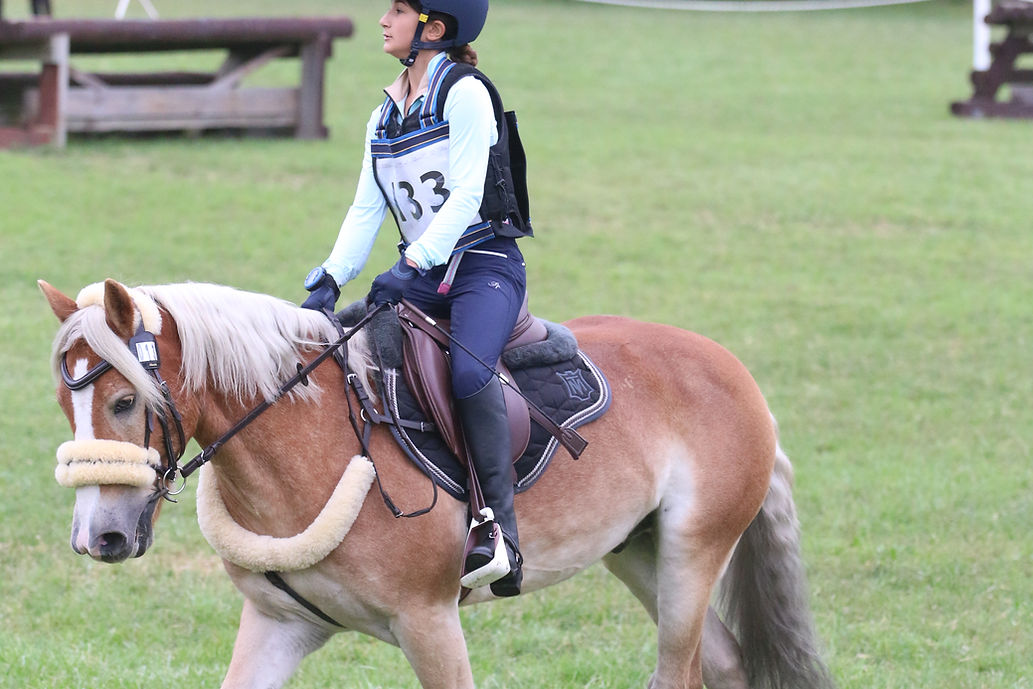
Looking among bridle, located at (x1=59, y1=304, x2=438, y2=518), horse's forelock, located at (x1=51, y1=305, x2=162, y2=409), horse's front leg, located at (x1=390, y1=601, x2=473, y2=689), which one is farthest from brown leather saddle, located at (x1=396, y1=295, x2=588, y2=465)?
horse's forelock, located at (x1=51, y1=305, x2=162, y2=409)

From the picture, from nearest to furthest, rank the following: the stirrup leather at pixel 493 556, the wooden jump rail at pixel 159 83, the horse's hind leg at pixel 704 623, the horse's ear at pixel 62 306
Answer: the horse's ear at pixel 62 306, the stirrup leather at pixel 493 556, the horse's hind leg at pixel 704 623, the wooden jump rail at pixel 159 83

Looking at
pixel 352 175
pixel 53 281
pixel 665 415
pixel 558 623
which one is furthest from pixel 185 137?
pixel 665 415

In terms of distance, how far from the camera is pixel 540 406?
4.07 metres

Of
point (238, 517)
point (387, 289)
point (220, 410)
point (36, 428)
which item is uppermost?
point (387, 289)

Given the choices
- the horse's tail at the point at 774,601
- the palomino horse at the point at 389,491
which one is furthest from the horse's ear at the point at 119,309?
the horse's tail at the point at 774,601

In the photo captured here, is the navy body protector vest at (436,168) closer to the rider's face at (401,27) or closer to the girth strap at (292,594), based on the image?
the rider's face at (401,27)

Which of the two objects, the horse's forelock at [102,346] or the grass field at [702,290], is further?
the grass field at [702,290]

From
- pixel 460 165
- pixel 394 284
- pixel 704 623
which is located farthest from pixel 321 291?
pixel 704 623

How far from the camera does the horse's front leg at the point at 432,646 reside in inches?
146

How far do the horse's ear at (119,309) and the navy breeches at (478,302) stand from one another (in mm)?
958

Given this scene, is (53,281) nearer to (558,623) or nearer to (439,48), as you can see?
(558,623)

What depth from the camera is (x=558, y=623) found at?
226 inches

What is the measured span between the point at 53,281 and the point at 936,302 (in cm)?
797

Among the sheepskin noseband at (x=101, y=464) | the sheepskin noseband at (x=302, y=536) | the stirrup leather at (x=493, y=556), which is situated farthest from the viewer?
the stirrup leather at (x=493, y=556)
